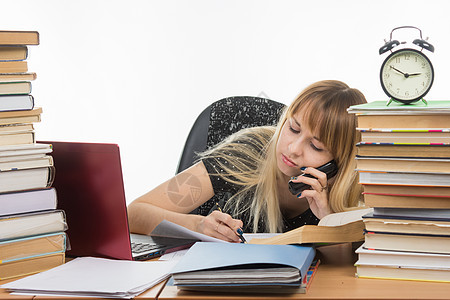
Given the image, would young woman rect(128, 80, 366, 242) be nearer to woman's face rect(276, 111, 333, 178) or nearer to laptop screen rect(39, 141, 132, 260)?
woman's face rect(276, 111, 333, 178)

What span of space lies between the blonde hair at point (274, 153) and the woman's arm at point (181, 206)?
0.10 meters

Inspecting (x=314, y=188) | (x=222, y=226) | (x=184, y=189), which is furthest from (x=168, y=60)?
(x=222, y=226)

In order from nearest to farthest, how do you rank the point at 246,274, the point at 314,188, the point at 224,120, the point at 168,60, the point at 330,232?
1. the point at 246,274
2. the point at 330,232
3. the point at 314,188
4. the point at 224,120
5. the point at 168,60

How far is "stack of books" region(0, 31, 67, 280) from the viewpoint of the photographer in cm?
113

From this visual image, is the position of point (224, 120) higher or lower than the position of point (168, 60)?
lower

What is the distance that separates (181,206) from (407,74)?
3.40ft

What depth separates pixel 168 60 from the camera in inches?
143

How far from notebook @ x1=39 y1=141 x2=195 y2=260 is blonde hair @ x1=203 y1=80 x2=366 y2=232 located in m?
0.61

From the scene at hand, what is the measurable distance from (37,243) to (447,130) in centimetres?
81

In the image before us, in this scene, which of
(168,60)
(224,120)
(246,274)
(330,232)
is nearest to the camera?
(246,274)

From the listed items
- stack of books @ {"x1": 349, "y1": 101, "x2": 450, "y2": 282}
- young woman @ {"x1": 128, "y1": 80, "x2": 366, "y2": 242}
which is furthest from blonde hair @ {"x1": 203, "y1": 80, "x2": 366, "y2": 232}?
stack of books @ {"x1": 349, "y1": 101, "x2": 450, "y2": 282}

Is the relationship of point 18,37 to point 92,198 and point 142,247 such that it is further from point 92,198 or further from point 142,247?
point 142,247

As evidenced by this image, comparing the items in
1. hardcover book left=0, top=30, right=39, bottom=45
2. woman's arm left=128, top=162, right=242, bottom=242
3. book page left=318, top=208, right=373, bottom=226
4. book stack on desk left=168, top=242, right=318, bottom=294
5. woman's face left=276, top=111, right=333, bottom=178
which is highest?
hardcover book left=0, top=30, right=39, bottom=45

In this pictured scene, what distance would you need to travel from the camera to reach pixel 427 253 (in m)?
1.04
